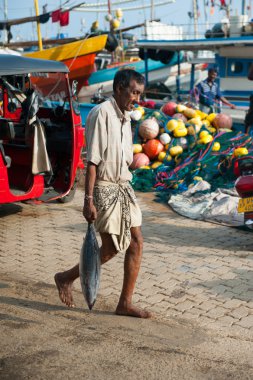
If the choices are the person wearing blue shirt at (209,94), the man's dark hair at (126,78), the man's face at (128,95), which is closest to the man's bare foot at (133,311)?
the man's face at (128,95)

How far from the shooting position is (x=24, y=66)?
24.2 ft

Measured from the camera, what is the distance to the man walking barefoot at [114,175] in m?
Answer: 4.21

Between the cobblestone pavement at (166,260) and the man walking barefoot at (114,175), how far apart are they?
2.76 feet

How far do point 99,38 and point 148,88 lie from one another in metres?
2.52

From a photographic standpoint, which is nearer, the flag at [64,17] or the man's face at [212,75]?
the man's face at [212,75]

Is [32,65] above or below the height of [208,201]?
above

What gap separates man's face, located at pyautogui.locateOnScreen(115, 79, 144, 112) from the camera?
4.23 metres

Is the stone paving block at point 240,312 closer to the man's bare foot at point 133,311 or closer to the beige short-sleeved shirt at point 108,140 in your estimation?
the man's bare foot at point 133,311

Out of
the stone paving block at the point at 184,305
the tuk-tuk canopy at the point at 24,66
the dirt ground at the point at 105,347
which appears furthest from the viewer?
the tuk-tuk canopy at the point at 24,66

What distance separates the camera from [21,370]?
11.8ft

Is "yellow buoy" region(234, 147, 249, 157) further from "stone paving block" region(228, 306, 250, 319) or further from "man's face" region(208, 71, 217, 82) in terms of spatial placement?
"stone paving block" region(228, 306, 250, 319)

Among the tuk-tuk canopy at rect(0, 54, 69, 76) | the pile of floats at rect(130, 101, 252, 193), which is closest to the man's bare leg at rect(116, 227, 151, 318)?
the tuk-tuk canopy at rect(0, 54, 69, 76)

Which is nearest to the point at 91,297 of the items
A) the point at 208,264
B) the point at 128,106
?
the point at 128,106

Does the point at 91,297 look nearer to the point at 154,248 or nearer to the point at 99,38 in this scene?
the point at 154,248
